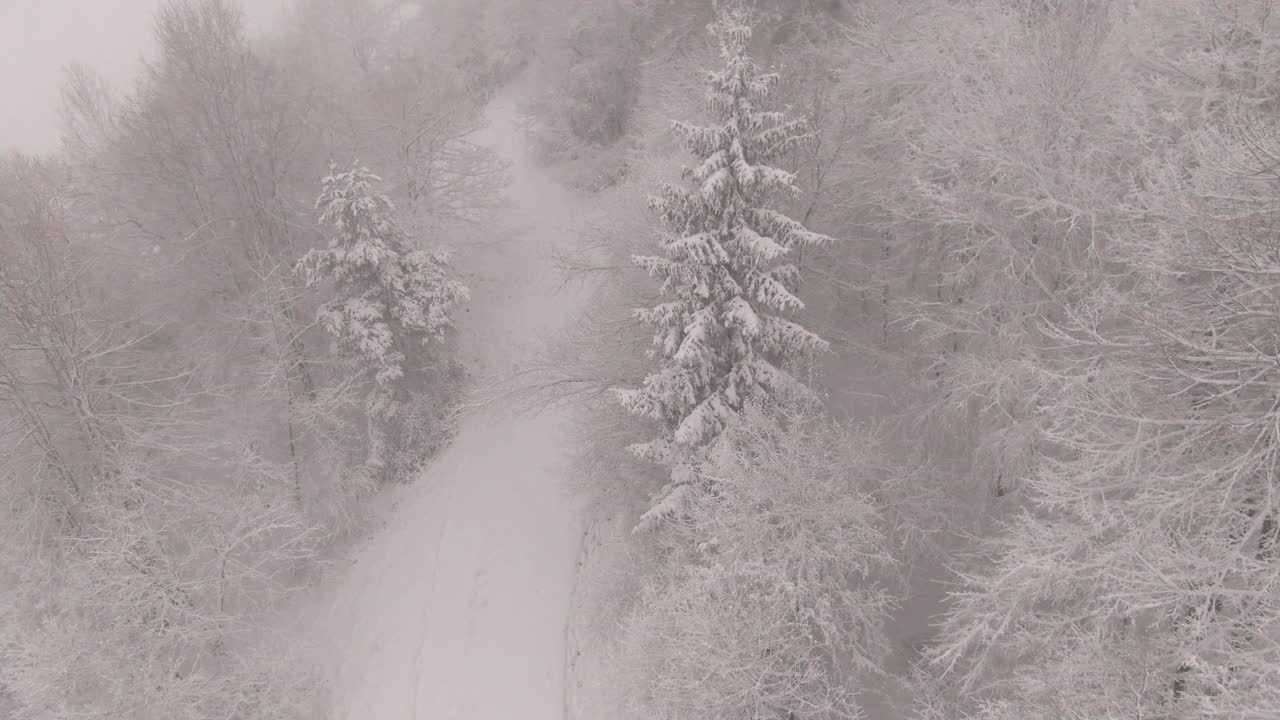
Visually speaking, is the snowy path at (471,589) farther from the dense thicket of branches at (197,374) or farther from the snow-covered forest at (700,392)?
the dense thicket of branches at (197,374)

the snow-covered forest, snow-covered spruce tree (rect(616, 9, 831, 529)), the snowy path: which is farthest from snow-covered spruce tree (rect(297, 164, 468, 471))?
snow-covered spruce tree (rect(616, 9, 831, 529))

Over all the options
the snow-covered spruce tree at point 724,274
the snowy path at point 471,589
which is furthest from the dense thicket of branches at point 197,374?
the snow-covered spruce tree at point 724,274

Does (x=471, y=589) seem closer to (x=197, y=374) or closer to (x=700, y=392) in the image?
(x=700, y=392)

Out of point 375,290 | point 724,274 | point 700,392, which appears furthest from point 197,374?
point 724,274

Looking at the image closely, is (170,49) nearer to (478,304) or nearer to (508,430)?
(478,304)

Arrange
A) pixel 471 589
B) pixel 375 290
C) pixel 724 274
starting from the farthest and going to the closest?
pixel 375 290, pixel 471 589, pixel 724 274

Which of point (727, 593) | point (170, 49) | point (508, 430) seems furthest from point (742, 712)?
point (170, 49)

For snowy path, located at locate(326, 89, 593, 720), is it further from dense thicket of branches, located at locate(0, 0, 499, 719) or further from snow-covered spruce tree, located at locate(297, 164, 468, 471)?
snow-covered spruce tree, located at locate(297, 164, 468, 471)
